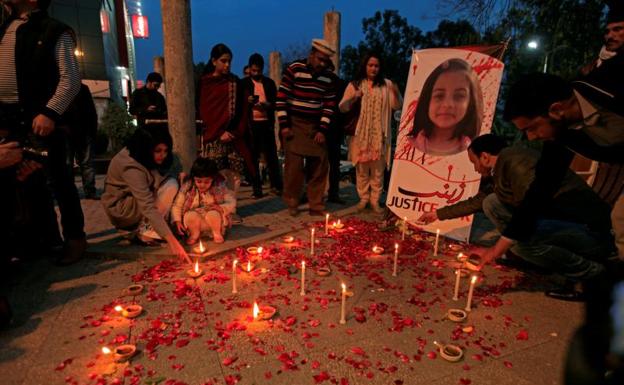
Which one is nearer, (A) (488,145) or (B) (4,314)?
(B) (4,314)

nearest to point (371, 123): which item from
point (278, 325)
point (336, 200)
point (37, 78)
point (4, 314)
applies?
point (336, 200)

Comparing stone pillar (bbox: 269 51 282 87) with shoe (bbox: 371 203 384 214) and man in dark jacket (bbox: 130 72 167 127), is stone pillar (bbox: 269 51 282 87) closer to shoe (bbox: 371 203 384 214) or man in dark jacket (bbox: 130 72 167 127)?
man in dark jacket (bbox: 130 72 167 127)

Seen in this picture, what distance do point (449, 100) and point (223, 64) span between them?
310 cm

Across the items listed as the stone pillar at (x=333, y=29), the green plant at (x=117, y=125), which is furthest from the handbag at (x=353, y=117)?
the green plant at (x=117, y=125)

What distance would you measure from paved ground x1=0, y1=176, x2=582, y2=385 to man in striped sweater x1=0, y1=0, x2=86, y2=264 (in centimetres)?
109

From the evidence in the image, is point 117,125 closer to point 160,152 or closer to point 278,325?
point 160,152

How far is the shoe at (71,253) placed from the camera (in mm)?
3734

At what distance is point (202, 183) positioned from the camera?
429 cm

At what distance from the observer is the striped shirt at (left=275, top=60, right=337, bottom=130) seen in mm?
5281

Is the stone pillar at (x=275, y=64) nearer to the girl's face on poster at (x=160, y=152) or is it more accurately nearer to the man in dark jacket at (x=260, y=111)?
the man in dark jacket at (x=260, y=111)

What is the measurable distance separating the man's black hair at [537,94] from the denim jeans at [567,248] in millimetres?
1180

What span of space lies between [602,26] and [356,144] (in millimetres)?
4915

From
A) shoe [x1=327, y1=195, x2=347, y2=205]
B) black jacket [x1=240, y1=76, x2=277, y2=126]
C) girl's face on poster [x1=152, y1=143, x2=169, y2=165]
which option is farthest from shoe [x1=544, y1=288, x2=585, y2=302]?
black jacket [x1=240, y1=76, x2=277, y2=126]

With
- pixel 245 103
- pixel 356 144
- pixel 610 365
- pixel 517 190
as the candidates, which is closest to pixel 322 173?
pixel 356 144
